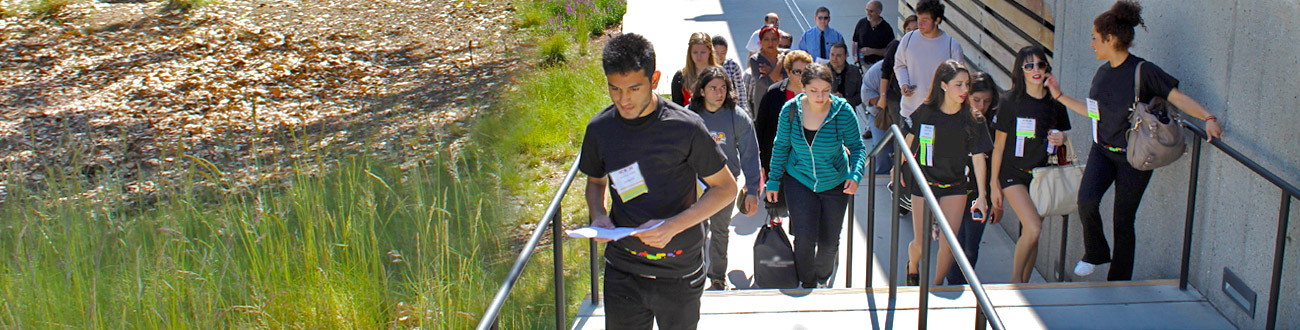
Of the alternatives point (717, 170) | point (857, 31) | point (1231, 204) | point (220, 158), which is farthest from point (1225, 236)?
point (220, 158)

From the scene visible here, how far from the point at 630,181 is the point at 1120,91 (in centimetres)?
256

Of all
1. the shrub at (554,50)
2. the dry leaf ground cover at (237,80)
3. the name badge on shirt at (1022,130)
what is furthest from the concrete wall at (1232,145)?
the shrub at (554,50)

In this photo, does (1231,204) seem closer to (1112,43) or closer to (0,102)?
(1112,43)

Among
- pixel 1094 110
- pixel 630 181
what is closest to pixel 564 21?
pixel 1094 110

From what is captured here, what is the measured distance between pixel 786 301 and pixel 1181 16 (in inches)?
83.9

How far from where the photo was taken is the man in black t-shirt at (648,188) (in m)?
3.18

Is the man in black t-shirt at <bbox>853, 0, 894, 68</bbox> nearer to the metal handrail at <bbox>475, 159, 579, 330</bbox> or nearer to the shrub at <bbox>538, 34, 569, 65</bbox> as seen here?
the shrub at <bbox>538, 34, 569, 65</bbox>

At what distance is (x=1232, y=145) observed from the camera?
4336mm

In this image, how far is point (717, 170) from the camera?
3309mm

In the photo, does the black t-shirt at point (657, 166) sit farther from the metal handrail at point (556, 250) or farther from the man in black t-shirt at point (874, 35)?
the man in black t-shirt at point (874, 35)

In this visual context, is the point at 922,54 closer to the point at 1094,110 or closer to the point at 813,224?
the point at 1094,110

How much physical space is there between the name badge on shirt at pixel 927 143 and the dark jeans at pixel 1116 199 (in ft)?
2.33

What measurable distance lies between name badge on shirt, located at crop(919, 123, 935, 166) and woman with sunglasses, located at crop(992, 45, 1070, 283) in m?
0.32

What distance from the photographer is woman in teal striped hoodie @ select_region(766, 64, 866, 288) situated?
4824 millimetres
